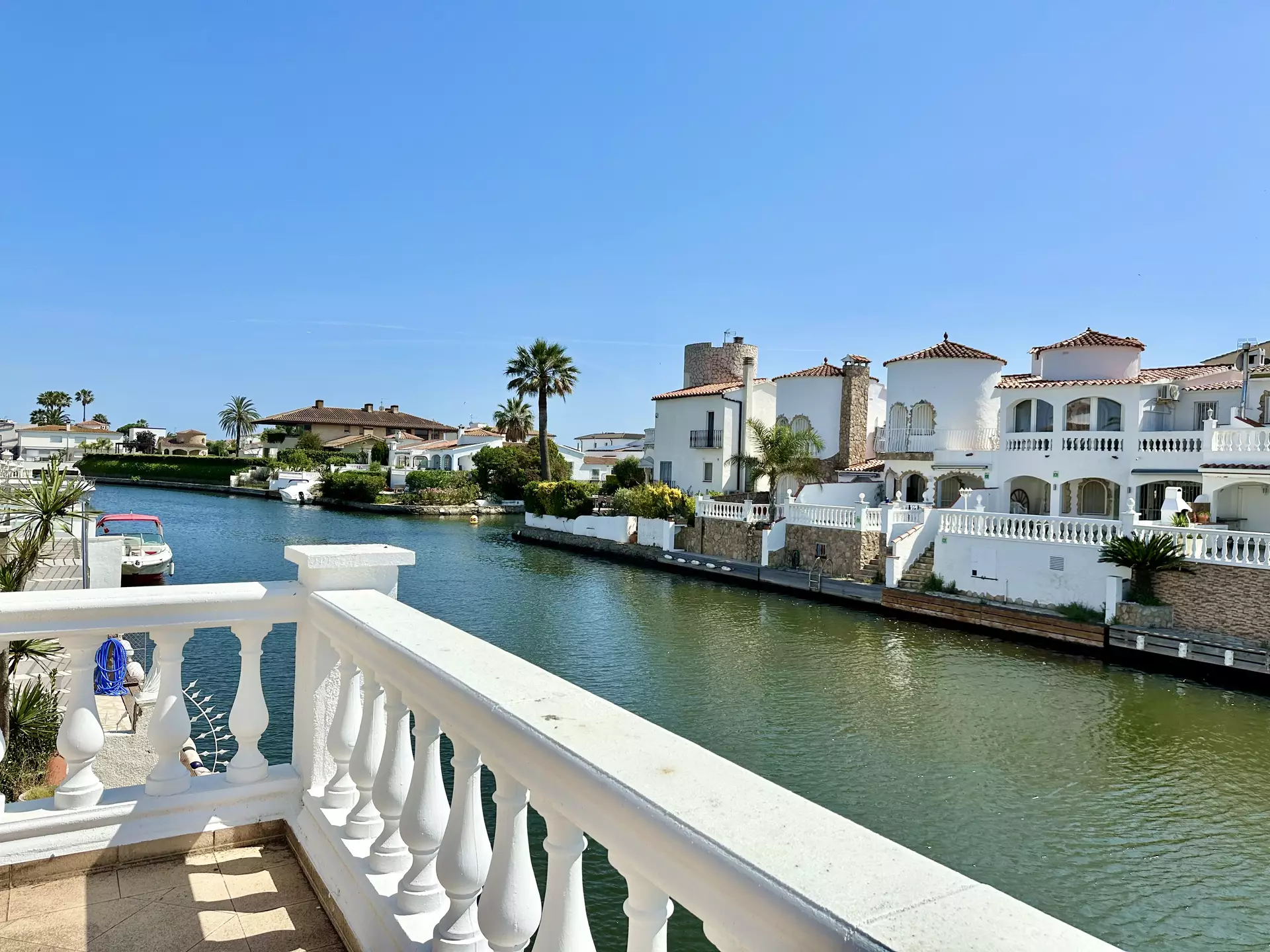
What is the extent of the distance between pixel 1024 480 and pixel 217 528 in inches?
1550

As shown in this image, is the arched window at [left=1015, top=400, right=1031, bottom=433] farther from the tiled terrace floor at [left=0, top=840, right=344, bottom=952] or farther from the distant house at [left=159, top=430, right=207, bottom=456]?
the distant house at [left=159, top=430, right=207, bottom=456]

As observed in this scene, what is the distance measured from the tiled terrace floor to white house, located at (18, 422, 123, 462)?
3902 inches

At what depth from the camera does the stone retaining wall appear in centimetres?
1844

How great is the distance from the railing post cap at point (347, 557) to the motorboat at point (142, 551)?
23511 mm

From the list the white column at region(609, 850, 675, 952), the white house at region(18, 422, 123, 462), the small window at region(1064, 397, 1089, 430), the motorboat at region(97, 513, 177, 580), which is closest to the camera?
the white column at region(609, 850, 675, 952)

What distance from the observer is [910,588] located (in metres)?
25.6

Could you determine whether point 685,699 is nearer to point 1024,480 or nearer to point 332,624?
point 332,624

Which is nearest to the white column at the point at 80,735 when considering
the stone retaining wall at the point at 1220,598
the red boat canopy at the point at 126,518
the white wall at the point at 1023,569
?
the stone retaining wall at the point at 1220,598

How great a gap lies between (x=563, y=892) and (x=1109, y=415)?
108ft

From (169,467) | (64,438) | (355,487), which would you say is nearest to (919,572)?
(355,487)

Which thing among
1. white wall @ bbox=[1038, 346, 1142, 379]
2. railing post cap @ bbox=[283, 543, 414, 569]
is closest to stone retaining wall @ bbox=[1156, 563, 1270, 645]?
white wall @ bbox=[1038, 346, 1142, 379]

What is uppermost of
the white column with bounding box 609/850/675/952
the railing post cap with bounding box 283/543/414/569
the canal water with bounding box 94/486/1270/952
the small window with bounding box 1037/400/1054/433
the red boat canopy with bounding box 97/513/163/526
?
the small window with bounding box 1037/400/1054/433

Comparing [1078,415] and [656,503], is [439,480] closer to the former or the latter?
[656,503]

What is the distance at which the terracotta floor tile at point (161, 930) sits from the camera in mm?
2543
